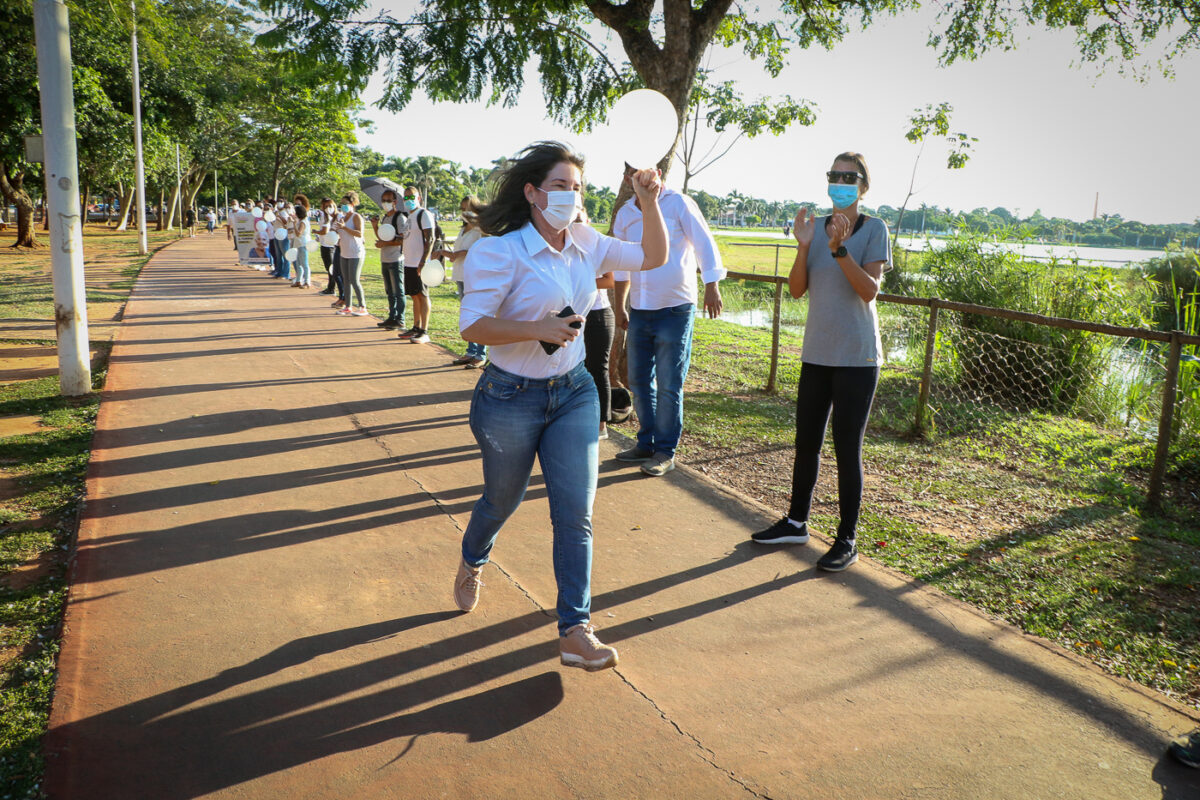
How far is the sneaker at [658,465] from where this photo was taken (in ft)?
→ 17.9

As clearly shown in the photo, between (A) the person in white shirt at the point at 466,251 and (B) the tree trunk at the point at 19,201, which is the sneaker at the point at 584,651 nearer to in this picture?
(A) the person in white shirt at the point at 466,251

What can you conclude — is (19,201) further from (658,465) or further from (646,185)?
(646,185)

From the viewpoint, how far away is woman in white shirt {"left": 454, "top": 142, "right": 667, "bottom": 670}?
2.91 metres

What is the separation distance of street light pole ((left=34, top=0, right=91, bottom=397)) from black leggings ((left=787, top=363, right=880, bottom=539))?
5.54 meters

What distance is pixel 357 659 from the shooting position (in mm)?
3092

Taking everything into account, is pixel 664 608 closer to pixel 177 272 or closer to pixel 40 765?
pixel 40 765

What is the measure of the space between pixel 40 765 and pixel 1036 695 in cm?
329

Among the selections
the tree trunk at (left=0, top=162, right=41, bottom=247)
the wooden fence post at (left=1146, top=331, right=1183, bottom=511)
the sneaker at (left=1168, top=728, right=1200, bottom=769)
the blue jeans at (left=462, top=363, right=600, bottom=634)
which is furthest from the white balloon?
the tree trunk at (left=0, top=162, right=41, bottom=247)

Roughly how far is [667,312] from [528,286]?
2.42m

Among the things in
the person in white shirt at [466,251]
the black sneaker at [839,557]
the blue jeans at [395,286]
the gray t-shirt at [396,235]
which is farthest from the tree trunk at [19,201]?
the black sneaker at [839,557]

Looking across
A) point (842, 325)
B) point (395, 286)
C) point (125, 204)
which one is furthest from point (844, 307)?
point (125, 204)

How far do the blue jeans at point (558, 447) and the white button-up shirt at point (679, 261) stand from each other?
2243 millimetres

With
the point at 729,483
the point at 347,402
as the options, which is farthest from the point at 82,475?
the point at 729,483

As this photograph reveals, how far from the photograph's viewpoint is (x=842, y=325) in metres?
3.88
